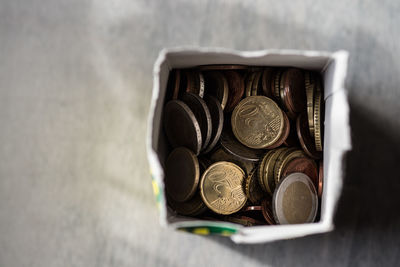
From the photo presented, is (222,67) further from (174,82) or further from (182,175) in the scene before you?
(182,175)

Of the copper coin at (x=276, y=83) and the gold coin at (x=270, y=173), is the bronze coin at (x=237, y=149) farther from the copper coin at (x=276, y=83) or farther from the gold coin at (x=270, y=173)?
the copper coin at (x=276, y=83)

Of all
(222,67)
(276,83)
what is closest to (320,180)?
(276,83)

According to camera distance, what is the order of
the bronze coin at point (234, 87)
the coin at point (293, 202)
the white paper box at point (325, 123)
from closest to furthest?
1. the white paper box at point (325, 123)
2. the coin at point (293, 202)
3. the bronze coin at point (234, 87)

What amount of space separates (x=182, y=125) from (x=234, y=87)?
18 centimetres

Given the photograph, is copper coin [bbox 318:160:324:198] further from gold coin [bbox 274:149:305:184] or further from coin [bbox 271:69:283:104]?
coin [bbox 271:69:283:104]

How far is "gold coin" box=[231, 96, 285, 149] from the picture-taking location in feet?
3.14

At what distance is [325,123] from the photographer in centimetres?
87

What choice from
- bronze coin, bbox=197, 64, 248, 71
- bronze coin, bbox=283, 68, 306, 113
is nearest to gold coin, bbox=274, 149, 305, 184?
bronze coin, bbox=283, 68, 306, 113

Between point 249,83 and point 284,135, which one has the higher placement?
point 249,83

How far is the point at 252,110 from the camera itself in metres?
0.97

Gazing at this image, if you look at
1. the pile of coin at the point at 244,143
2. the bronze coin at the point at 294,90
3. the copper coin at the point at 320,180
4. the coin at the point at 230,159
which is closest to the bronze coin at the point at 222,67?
the pile of coin at the point at 244,143

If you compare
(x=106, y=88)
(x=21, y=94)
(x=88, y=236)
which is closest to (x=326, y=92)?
(x=106, y=88)

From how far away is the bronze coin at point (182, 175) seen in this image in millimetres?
924

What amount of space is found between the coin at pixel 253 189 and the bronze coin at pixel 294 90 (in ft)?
0.65
